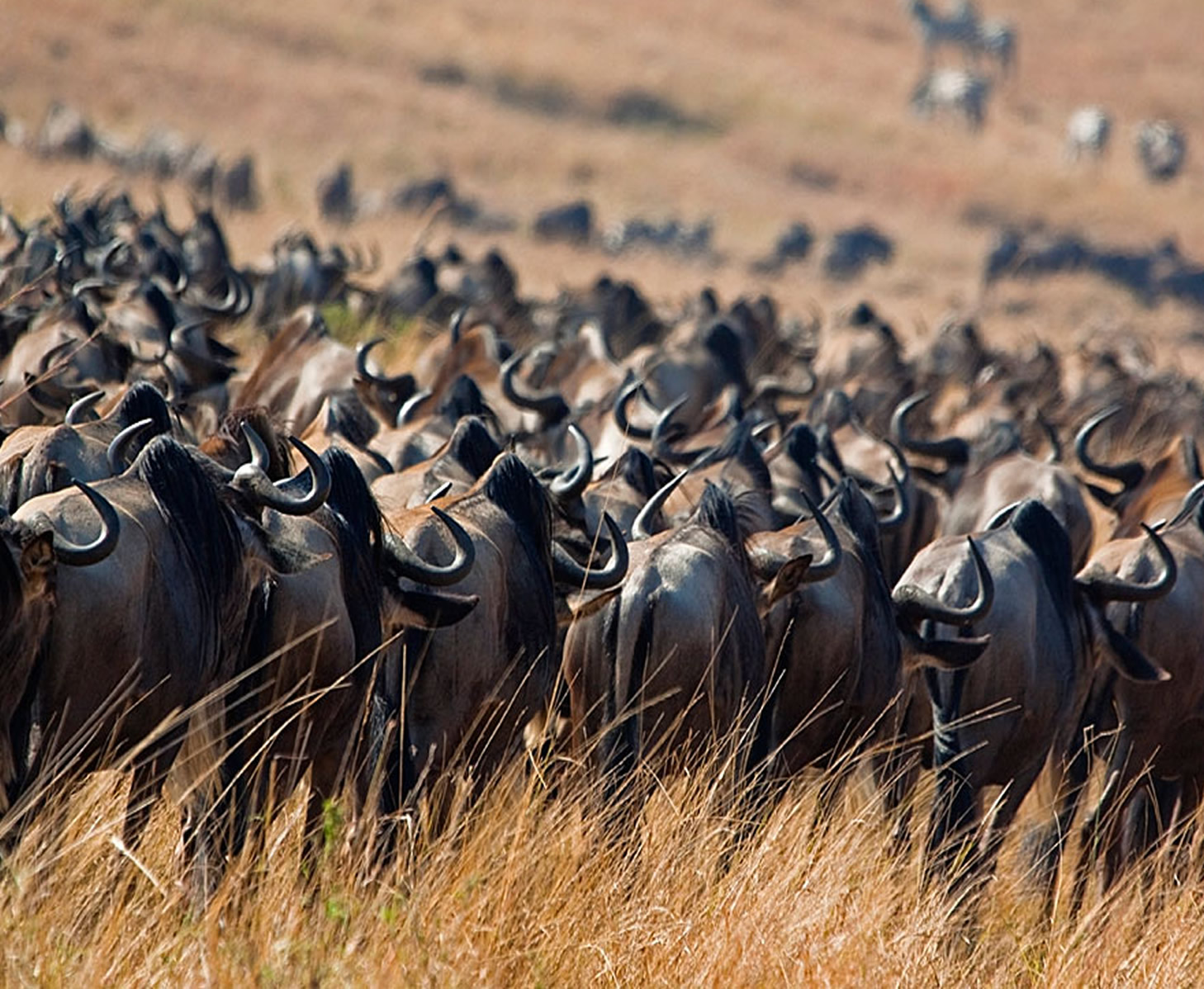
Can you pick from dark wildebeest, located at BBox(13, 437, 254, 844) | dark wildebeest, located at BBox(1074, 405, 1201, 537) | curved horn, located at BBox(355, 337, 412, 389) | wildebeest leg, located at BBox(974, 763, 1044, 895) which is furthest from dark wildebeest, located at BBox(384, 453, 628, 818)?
dark wildebeest, located at BBox(1074, 405, 1201, 537)

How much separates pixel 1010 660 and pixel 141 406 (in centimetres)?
305

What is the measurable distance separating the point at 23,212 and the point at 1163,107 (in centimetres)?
4429

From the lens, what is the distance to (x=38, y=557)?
432 cm

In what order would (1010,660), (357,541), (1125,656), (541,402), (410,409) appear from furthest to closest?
1. (541,402)
2. (410,409)
3. (1125,656)
4. (1010,660)
5. (357,541)

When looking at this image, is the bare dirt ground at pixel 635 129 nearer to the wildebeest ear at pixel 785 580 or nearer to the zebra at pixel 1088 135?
the zebra at pixel 1088 135

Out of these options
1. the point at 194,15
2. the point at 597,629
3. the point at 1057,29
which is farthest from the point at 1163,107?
the point at 597,629

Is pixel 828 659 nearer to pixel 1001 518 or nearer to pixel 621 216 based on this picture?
pixel 1001 518

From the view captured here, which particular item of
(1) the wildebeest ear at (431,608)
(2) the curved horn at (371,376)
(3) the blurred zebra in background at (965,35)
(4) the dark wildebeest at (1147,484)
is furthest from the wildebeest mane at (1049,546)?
(3) the blurred zebra in background at (965,35)

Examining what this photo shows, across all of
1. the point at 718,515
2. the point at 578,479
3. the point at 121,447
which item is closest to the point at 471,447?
the point at 578,479

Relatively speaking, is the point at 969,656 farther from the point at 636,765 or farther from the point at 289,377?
the point at 289,377

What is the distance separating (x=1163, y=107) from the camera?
56.8 m

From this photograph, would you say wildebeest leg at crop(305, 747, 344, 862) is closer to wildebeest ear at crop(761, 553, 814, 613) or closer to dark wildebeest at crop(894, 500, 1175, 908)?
wildebeest ear at crop(761, 553, 814, 613)

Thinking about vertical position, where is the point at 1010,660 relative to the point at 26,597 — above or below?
below

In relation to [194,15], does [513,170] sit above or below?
below
